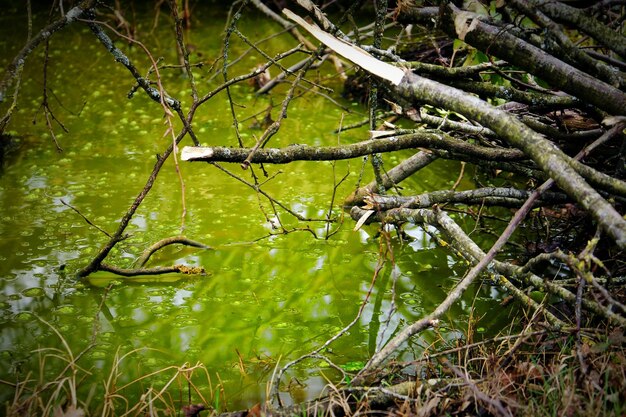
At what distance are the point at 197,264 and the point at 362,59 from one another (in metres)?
1.30

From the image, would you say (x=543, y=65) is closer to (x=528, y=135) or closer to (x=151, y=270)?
(x=528, y=135)

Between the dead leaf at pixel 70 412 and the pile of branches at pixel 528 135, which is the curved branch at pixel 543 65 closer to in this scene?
the pile of branches at pixel 528 135

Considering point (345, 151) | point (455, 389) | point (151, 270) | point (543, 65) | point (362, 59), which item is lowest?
point (455, 389)

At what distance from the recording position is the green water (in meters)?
2.37

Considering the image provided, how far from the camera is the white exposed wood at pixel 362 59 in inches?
83.4

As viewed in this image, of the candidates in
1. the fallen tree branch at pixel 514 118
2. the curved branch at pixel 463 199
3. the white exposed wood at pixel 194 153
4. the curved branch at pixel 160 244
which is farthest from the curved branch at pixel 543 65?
the curved branch at pixel 160 244

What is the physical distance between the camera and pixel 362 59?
218 cm

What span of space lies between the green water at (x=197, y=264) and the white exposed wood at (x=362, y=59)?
25.1 inches

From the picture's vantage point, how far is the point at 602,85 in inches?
79.0

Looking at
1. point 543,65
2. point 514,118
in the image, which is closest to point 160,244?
point 514,118

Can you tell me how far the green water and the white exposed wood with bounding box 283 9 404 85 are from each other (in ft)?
2.09

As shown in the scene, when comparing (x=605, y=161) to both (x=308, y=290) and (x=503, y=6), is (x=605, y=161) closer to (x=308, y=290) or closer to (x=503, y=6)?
(x=503, y=6)

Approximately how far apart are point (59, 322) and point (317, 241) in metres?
1.25

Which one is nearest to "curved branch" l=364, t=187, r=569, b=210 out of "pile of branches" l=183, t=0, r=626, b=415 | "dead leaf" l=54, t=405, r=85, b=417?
"pile of branches" l=183, t=0, r=626, b=415
